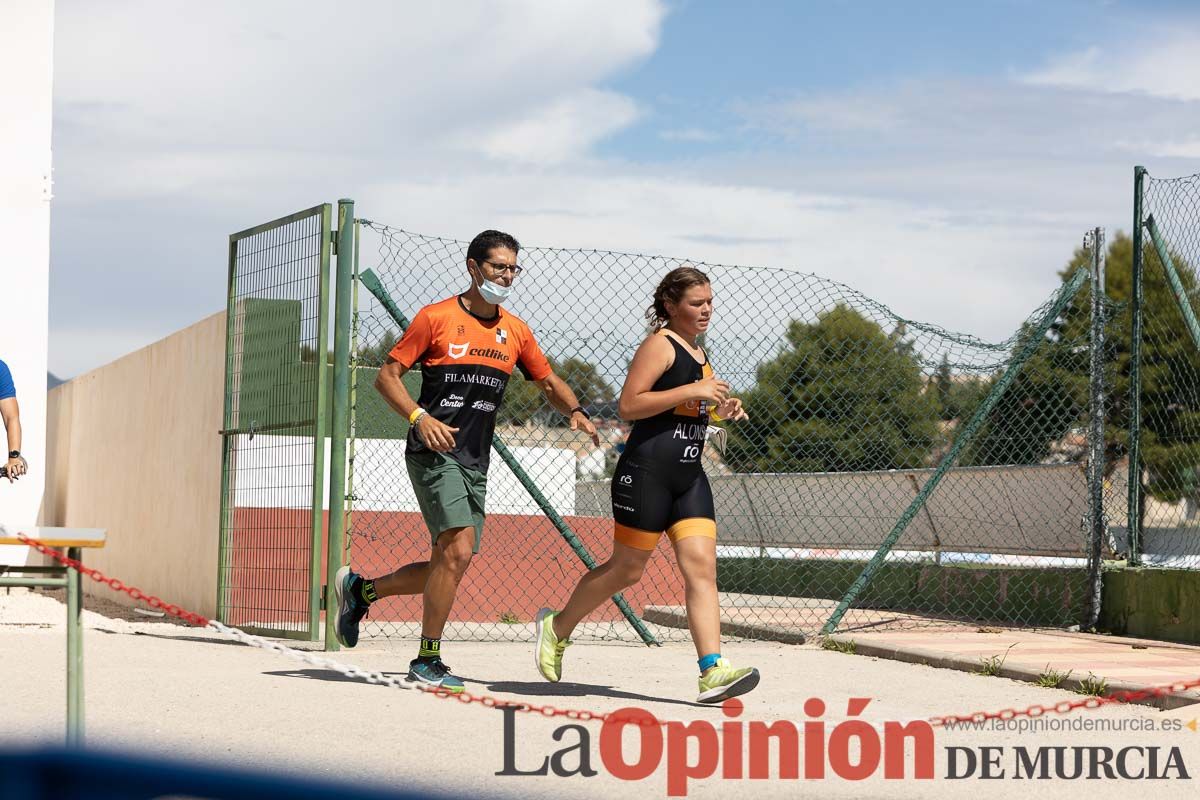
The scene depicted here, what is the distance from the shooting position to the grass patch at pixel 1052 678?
727 cm

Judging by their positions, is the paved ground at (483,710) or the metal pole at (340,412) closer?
the paved ground at (483,710)

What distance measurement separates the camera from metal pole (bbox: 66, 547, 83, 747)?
4.12 m

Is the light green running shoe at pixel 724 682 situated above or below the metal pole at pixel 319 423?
below

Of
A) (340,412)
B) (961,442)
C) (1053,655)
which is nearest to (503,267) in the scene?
(340,412)

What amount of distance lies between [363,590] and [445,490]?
881 mm

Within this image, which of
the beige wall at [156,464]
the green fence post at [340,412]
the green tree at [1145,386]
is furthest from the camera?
the beige wall at [156,464]

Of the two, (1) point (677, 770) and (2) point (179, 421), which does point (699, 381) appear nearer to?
(1) point (677, 770)

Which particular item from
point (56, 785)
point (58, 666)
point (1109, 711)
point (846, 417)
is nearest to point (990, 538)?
point (846, 417)

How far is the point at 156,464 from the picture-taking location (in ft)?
39.7

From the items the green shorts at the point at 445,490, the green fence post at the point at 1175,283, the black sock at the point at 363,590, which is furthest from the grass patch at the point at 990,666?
the black sock at the point at 363,590

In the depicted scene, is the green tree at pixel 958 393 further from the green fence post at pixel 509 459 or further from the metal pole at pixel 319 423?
the metal pole at pixel 319 423

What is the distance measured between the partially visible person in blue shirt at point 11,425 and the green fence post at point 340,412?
1.62 metres

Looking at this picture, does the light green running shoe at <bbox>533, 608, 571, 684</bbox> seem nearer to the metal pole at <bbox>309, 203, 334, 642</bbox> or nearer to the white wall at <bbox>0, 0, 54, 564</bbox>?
the metal pole at <bbox>309, 203, 334, 642</bbox>

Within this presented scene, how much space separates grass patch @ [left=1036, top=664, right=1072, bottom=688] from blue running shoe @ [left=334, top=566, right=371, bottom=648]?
3.36 meters
